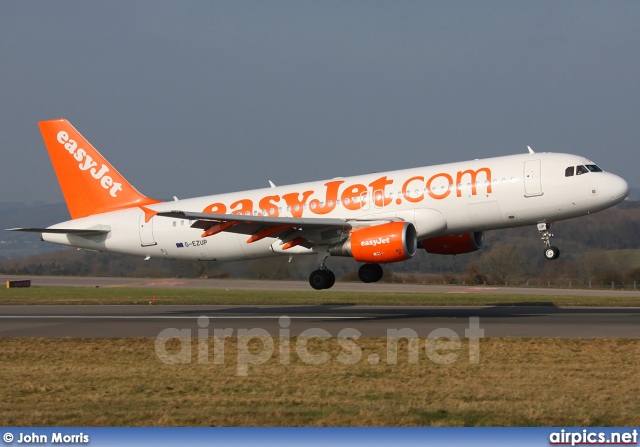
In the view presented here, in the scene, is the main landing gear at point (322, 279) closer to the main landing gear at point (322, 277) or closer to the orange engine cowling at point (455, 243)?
the main landing gear at point (322, 277)

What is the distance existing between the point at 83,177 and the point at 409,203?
1555 centimetres

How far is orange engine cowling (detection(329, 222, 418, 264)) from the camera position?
30.2m

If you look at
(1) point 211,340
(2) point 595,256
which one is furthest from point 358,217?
(2) point 595,256

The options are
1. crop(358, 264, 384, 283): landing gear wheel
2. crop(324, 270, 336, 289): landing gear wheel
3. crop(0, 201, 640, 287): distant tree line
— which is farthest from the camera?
crop(0, 201, 640, 287): distant tree line

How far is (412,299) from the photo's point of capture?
4806 cm

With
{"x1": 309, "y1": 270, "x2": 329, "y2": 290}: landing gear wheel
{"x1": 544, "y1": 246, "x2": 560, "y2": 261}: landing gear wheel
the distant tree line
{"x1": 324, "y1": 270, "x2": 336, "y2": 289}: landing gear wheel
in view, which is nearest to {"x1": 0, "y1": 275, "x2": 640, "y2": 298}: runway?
the distant tree line

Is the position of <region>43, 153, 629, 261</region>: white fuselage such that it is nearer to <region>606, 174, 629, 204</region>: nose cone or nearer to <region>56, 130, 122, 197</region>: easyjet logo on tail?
<region>606, 174, 629, 204</region>: nose cone

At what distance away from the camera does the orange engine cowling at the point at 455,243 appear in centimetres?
3594

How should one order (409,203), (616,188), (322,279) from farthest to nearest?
(322,279), (409,203), (616,188)

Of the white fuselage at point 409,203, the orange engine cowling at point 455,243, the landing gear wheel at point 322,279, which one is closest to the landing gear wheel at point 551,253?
the white fuselage at point 409,203

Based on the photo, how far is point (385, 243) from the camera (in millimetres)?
30406

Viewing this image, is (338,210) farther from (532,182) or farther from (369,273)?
(532,182)

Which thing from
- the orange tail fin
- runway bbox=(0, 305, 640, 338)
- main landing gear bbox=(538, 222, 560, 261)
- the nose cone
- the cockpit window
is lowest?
runway bbox=(0, 305, 640, 338)

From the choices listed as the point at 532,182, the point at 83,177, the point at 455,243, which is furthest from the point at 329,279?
the point at 83,177
